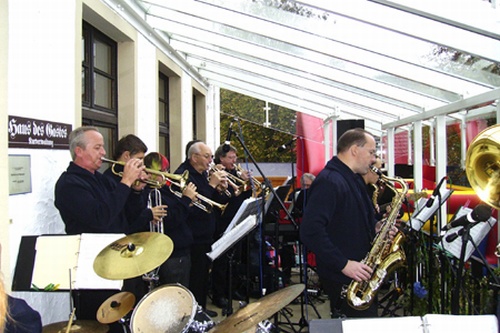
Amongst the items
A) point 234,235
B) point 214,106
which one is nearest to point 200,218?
point 234,235

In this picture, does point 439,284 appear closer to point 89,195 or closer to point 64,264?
point 89,195

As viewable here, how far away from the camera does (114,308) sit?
2.74m

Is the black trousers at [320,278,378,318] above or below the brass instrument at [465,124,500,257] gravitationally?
below

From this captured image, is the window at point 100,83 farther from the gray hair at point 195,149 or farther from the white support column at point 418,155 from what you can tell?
the white support column at point 418,155

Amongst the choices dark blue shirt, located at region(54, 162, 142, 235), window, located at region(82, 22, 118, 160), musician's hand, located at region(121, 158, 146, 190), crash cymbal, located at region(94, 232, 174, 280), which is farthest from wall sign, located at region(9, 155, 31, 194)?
window, located at region(82, 22, 118, 160)

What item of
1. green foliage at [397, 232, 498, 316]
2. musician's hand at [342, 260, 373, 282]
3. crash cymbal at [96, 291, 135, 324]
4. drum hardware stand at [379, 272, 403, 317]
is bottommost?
drum hardware stand at [379, 272, 403, 317]

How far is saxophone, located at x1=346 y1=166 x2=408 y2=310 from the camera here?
337 centimetres

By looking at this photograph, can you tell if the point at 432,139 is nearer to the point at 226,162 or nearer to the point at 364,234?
the point at 226,162

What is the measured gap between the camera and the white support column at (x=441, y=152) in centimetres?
553

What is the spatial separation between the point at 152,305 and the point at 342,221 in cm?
140

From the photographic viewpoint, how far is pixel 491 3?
146 inches

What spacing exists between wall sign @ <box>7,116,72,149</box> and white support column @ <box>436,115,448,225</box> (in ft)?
14.1

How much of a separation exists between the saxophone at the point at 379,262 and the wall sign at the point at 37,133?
2.50m

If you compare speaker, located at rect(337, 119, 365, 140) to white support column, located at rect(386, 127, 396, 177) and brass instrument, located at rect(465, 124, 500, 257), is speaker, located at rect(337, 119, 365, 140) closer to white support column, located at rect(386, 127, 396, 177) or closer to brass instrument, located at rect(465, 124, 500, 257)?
white support column, located at rect(386, 127, 396, 177)
